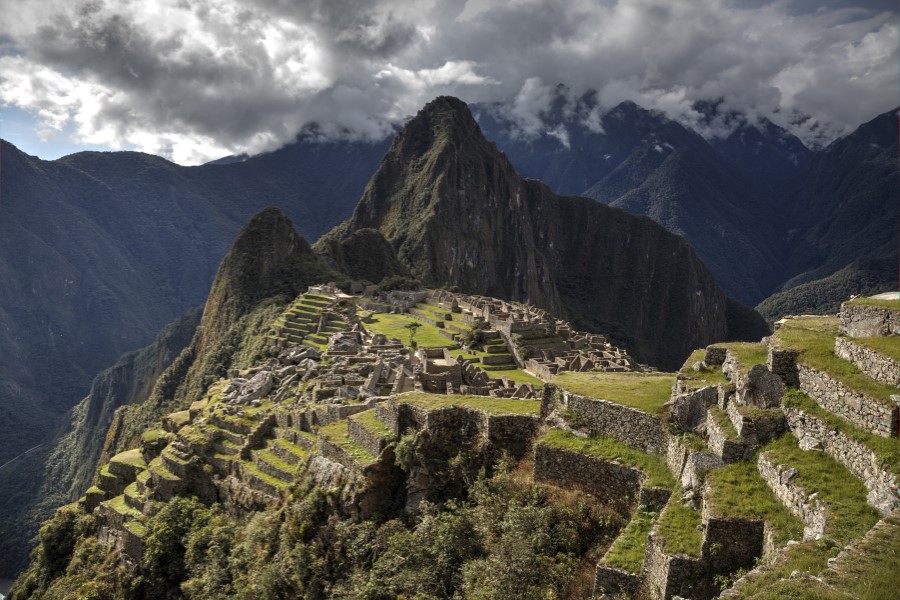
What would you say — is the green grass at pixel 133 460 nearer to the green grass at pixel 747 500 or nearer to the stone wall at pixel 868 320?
the green grass at pixel 747 500

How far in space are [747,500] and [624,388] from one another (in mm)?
4541

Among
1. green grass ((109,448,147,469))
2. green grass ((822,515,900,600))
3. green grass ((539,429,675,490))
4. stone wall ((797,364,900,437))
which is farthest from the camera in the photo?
green grass ((109,448,147,469))

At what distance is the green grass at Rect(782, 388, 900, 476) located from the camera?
6430mm

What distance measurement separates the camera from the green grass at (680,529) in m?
7.49

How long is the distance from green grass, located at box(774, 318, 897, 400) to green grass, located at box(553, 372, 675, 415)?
2.33m

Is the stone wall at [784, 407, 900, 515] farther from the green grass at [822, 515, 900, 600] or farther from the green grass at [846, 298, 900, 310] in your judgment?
the green grass at [846, 298, 900, 310]

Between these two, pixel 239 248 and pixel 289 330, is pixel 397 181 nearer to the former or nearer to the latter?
pixel 239 248

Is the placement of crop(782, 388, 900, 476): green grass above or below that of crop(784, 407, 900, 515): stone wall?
above

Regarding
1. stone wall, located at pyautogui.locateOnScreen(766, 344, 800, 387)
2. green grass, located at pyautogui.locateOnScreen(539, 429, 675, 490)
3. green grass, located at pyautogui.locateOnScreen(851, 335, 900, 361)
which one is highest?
green grass, located at pyautogui.locateOnScreen(851, 335, 900, 361)

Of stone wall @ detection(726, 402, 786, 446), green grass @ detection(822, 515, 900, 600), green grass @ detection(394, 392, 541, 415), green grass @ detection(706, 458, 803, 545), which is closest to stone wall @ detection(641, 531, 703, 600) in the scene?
green grass @ detection(706, 458, 803, 545)

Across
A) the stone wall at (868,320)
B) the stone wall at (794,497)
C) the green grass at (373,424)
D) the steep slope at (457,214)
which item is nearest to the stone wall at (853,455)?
the stone wall at (794,497)

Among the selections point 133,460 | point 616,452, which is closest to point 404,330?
point 133,460

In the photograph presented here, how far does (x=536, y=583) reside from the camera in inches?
364

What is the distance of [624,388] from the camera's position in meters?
12.1
